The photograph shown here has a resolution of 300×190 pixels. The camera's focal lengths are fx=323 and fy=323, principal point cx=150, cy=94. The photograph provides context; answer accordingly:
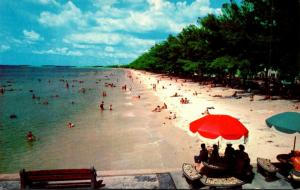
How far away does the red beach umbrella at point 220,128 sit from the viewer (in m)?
8.91

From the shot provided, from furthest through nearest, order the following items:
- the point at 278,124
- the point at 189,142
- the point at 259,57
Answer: the point at 259,57
the point at 189,142
the point at 278,124

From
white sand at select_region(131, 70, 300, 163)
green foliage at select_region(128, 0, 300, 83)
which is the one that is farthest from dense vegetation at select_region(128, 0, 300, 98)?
white sand at select_region(131, 70, 300, 163)

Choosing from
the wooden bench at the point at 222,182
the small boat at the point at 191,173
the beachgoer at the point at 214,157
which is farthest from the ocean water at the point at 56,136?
the wooden bench at the point at 222,182

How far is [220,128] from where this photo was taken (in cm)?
898

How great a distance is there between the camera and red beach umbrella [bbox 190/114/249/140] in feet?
29.2

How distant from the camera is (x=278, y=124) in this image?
32.4ft

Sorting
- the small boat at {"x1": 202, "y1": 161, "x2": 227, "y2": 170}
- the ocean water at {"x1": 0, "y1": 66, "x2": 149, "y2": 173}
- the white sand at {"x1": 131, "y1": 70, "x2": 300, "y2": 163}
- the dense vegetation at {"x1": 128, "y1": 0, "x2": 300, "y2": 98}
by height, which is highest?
the dense vegetation at {"x1": 128, "y1": 0, "x2": 300, "y2": 98}

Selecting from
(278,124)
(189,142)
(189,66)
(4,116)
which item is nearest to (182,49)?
(189,66)

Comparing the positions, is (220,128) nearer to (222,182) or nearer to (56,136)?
(222,182)

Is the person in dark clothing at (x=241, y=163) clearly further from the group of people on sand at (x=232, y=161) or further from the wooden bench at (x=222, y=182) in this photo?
the wooden bench at (x=222, y=182)

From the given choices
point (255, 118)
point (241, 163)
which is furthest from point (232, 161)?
point (255, 118)

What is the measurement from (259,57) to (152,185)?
27018 millimetres

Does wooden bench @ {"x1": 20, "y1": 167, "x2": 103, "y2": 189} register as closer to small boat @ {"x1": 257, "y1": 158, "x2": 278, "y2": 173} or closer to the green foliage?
small boat @ {"x1": 257, "y1": 158, "x2": 278, "y2": 173}

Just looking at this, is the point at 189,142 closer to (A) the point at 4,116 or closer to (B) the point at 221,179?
(B) the point at 221,179
